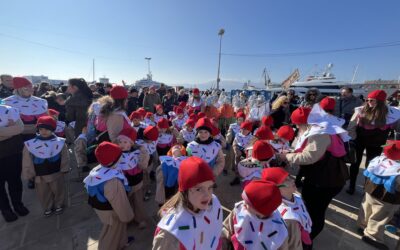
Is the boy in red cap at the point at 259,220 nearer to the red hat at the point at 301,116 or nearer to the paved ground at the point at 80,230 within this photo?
the red hat at the point at 301,116

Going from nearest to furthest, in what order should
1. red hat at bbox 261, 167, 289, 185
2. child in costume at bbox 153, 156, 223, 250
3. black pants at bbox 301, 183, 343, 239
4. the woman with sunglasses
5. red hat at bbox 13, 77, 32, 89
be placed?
child in costume at bbox 153, 156, 223, 250, red hat at bbox 261, 167, 289, 185, black pants at bbox 301, 183, 343, 239, red hat at bbox 13, 77, 32, 89, the woman with sunglasses

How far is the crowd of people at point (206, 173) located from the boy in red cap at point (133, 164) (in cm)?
1

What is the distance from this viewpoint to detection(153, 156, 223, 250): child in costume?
4.89 feet

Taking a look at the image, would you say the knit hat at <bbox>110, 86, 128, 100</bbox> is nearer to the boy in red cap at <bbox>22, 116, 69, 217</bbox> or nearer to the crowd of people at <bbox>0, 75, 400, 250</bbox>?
the crowd of people at <bbox>0, 75, 400, 250</bbox>

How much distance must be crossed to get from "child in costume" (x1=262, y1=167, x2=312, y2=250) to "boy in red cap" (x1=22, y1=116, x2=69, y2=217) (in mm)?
3129

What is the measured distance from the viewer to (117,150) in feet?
7.82

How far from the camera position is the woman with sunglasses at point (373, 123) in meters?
3.67

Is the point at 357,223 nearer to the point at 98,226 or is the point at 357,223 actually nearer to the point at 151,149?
the point at 151,149

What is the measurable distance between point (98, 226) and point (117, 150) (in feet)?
5.25

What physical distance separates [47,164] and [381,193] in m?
4.81

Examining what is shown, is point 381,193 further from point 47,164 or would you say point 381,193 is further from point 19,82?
point 19,82

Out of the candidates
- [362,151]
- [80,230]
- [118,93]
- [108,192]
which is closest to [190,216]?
[108,192]

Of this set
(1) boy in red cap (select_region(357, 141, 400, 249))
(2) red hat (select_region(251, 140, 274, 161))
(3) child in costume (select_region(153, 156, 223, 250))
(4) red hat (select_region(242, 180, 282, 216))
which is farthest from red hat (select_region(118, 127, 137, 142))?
(1) boy in red cap (select_region(357, 141, 400, 249))

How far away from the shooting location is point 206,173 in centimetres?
154
